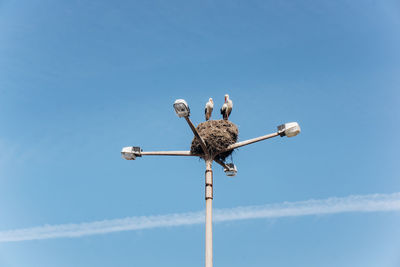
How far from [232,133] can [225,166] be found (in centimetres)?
180

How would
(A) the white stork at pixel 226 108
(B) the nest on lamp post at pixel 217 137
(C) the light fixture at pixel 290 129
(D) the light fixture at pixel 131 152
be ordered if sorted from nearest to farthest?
(C) the light fixture at pixel 290 129
(B) the nest on lamp post at pixel 217 137
(D) the light fixture at pixel 131 152
(A) the white stork at pixel 226 108

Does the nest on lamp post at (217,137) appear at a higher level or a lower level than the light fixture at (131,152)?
higher

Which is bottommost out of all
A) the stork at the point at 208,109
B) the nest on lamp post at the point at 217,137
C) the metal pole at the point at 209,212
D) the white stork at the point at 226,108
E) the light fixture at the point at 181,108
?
the metal pole at the point at 209,212

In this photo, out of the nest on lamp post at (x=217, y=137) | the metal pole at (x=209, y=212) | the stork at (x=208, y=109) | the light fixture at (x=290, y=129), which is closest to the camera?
the metal pole at (x=209, y=212)

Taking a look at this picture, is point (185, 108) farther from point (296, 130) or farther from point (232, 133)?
point (232, 133)

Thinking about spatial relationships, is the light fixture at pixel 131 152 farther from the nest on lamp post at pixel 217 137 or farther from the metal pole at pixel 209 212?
the metal pole at pixel 209 212

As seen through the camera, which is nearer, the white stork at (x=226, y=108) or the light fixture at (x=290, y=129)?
the light fixture at (x=290, y=129)

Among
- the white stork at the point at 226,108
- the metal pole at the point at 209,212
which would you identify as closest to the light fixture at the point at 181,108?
the metal pole at the point at 209,212

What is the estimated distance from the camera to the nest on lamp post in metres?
9.38

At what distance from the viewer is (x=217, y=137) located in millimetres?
9914

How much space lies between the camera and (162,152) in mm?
9219

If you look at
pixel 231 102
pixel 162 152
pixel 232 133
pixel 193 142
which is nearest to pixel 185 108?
pixel 162 152

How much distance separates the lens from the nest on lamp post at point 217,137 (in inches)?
369

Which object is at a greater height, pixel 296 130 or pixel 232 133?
pixel 232 133
